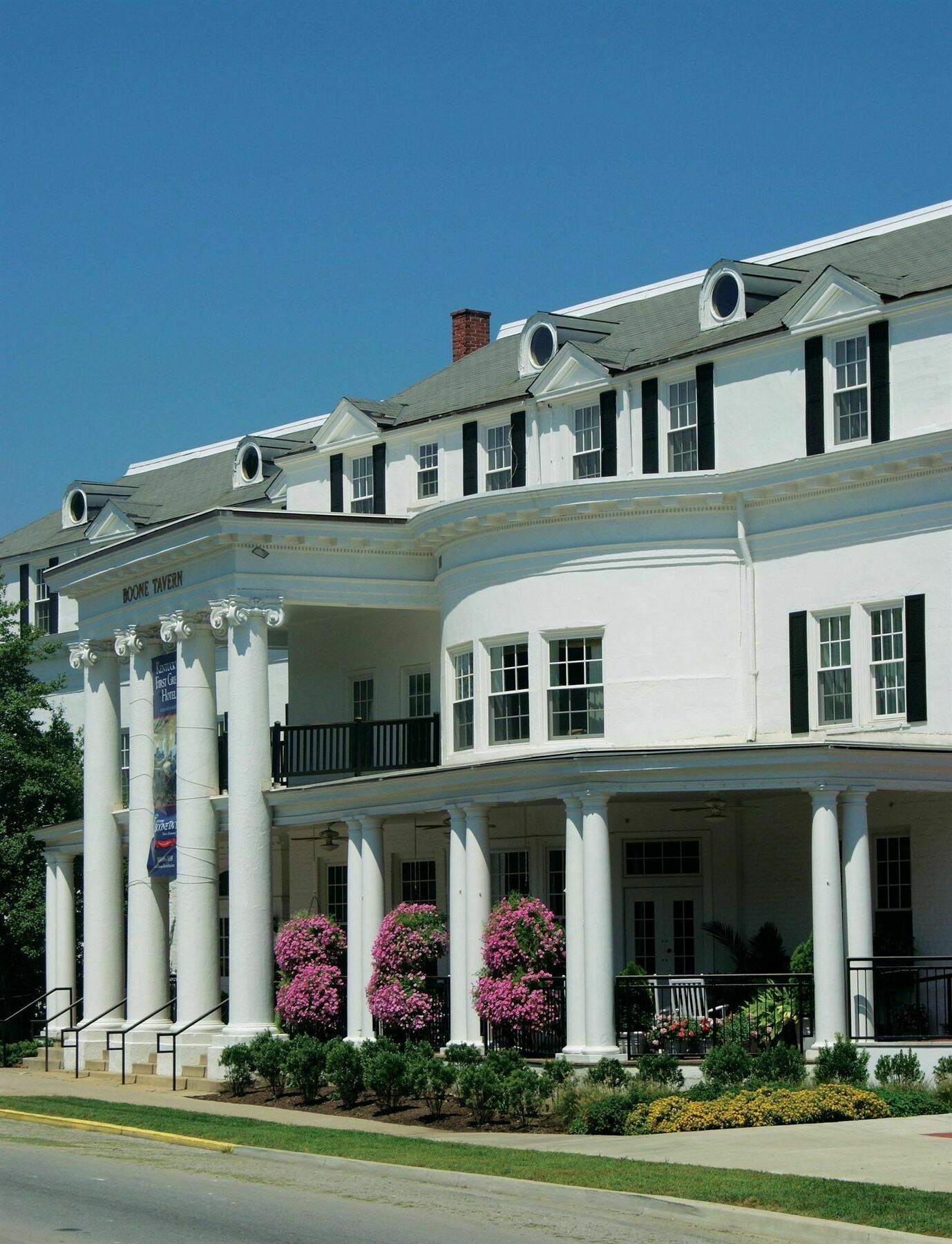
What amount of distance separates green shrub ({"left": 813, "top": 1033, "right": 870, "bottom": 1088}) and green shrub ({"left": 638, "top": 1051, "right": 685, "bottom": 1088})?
1876 mm

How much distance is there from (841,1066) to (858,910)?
271 centimetres

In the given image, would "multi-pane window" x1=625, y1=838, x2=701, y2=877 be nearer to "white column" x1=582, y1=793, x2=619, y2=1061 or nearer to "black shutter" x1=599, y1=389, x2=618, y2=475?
"white column" x1=582, y1=793, x2=619, y2=1061

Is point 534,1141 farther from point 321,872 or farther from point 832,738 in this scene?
point 321,872

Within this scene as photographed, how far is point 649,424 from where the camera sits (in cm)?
3631

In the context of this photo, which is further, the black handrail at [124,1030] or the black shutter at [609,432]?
the black handrail at [124,1030]

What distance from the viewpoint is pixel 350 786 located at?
1361 inches

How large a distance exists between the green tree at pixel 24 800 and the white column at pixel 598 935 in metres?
22.7

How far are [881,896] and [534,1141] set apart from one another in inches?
391

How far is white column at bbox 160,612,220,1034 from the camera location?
37406 mm

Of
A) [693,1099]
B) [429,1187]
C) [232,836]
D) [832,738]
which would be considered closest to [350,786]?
[232,836]

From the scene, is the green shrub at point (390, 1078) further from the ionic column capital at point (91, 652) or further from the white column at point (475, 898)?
the ionic column capital at point (91, 652)

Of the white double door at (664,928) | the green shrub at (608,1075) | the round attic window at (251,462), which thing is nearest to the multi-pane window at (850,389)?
the white double door at (664,928)

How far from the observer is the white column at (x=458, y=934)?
31500 millimetres

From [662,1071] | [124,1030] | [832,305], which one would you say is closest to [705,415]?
[832,305]
